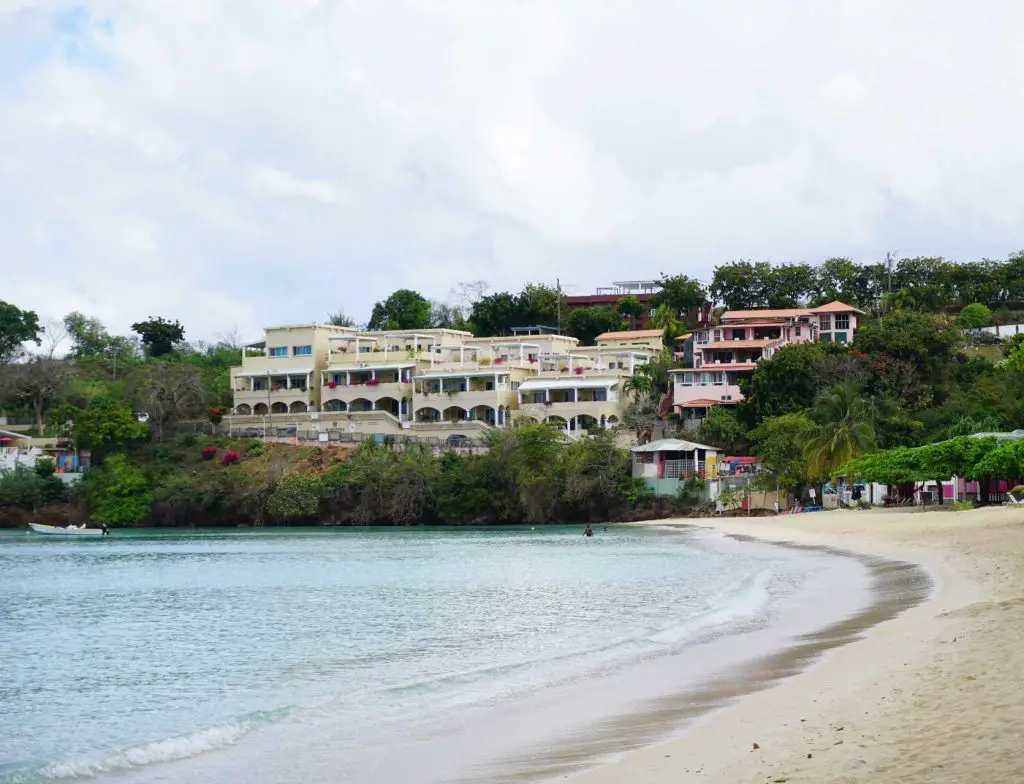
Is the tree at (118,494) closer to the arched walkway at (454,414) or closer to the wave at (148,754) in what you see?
the arched walkway at (454,414)

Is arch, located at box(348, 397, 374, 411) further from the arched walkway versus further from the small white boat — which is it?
the small white boat

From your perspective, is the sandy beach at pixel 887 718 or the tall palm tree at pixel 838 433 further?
the tall palm tree at pixel 838 433

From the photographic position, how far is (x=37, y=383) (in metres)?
99.2

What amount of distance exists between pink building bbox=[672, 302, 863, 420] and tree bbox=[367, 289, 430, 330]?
3508 cm

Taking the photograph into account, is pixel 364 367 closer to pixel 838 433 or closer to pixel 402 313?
pixel 402 313

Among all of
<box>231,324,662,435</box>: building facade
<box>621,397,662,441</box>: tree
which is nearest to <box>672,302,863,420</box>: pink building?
<box>621,397,662,441</box>: tree

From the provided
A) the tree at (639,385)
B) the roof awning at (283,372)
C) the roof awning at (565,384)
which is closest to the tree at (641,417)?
the tree at (639,385)

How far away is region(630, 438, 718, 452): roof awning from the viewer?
74562mm

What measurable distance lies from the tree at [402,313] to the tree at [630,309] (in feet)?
61.6

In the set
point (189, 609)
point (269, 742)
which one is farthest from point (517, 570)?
point (269, 742)

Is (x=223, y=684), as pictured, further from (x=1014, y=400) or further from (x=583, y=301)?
(x=583, y=301)

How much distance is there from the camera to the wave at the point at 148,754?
13.7 metres

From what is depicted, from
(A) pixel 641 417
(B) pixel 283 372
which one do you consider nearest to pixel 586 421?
(A) pixel 641 417

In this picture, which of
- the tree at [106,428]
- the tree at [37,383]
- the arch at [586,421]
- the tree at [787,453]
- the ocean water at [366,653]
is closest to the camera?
the ocean water at [366,653]
